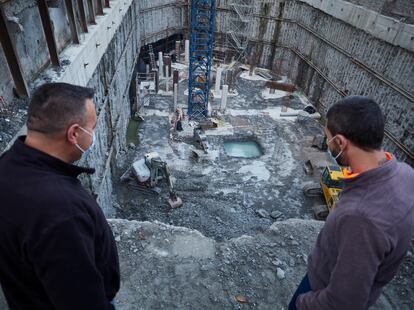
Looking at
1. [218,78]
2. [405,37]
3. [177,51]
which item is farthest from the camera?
[177,51]

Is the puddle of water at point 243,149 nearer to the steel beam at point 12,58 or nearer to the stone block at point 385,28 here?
the stone block at point 385,28

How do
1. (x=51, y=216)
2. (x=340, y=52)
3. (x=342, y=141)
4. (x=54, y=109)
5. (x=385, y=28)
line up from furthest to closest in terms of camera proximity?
(x=340, y=52) < (x=385, y=28) < (x=342, y=141) < (x=54, y=109) < (x=51, y=216)

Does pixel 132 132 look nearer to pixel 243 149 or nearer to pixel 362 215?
pixel 243 149

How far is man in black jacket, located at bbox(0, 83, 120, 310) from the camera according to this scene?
180 centimetres

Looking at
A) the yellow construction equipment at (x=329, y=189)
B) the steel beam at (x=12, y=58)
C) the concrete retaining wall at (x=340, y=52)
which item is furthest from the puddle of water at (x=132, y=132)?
the concrete retaining wall at (x=340, y=52)

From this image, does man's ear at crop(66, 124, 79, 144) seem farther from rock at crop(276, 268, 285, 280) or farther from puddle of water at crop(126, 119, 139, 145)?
puddle of water at crop(126, 119, 139, 145)

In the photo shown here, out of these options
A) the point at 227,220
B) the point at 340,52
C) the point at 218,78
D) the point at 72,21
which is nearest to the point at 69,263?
the point at 72,21

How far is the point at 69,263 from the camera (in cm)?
184

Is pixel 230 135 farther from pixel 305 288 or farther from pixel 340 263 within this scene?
pixel 340 263

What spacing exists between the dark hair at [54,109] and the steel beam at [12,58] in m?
2.57

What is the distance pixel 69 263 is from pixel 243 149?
12766 millimetres

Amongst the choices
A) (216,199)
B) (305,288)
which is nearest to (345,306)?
(305,288)

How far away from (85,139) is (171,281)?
3.36 meters

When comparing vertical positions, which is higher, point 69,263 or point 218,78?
point 69,263
